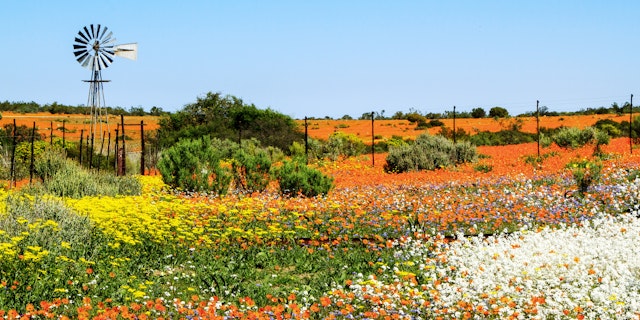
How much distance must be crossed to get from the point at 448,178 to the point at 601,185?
6.08 metres

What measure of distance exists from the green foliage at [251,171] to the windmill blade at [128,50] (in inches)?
459

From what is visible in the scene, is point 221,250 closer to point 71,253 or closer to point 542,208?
point 71,253

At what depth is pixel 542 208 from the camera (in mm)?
Result: 15727

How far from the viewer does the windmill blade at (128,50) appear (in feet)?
101

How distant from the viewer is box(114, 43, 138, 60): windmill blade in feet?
101

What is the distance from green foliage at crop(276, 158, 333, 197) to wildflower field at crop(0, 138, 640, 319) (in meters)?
2.21

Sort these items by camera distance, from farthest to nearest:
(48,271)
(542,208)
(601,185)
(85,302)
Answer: (601,185) < (542,208) < (48,271) < (85,302)

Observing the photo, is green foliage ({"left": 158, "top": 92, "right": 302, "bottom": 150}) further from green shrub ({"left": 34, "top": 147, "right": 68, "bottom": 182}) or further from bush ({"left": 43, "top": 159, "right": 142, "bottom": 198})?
bush ({"left": 43, "top": 159, "right": 142, "bottom": 198})

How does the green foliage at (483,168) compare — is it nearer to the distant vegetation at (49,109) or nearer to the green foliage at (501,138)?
the green foliage at (501,138)

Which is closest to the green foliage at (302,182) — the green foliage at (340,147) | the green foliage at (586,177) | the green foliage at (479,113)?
the green foliage at (586,177)

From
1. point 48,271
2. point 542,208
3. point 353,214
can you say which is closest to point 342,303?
point 48,271

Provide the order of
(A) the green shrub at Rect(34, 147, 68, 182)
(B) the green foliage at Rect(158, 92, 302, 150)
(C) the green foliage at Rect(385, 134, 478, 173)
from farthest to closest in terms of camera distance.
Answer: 1. (B) the green foliage at Rect(158, 92, 302, 150)
2. (C) the green foliage at Rect(385, 134, 478, 173)
3. (A) the green shrub at Rect(34, 147, 68, 182)

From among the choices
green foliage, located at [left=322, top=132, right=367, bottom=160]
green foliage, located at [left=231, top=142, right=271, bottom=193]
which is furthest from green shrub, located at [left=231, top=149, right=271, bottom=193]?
green foliage, located at [left=322, top=132, right=367, bottom=160]

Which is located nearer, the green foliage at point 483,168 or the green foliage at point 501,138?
the green foliage at point 483,168
